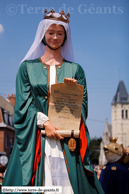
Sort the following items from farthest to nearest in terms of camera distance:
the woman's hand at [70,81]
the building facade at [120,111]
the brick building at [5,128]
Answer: the building facade at [120,111]
the brick building at [5,128]
the woman's hand at [70,81]

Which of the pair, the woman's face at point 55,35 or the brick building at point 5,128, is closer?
the woman's face at point 55,35

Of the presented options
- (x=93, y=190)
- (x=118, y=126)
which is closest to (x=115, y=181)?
(x=93, y=190)

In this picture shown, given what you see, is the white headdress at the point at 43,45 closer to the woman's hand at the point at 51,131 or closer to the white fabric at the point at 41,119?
the white fabric at the point at 41,119

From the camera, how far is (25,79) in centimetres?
480

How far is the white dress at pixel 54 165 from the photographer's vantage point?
4406 millimetres

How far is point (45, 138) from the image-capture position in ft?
15.1

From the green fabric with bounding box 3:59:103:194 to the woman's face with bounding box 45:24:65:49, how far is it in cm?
36

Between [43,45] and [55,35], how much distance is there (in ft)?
1.27

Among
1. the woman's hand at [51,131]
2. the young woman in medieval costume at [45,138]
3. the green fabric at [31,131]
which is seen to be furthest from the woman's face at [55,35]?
the woman's hand at [51,131]

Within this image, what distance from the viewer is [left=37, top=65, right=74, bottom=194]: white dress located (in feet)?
14.5

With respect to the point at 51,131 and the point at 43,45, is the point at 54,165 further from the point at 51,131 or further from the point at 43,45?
the point at 43,45

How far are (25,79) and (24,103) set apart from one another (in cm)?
36

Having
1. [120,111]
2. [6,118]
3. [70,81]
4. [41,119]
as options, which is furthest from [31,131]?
[120,111]

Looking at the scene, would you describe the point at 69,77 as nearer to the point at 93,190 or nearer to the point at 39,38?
the point at 39,38
